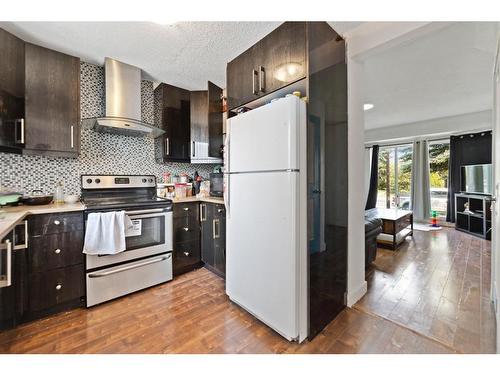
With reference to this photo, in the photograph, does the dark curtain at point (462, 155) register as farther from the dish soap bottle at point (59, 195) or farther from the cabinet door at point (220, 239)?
the dish soap bottle at point (59, 195)

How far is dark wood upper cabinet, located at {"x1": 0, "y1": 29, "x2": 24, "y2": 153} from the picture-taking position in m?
1.63

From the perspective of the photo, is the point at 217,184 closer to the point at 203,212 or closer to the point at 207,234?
the point at 203,212

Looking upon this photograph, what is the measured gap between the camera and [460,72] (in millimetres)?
2545

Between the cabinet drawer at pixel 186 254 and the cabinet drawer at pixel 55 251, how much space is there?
85 centimetres

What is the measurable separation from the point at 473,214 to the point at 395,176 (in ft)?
6.38

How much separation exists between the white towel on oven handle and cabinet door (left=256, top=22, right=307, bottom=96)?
164 centimetres

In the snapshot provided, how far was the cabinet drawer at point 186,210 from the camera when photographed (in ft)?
7.73

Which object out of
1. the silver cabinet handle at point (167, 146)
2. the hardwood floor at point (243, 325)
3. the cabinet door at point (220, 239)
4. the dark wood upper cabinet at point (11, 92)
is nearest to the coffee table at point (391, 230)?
the hardwood floor at point (243, 325)

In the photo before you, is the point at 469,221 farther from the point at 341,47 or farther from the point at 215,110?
the point at 215,110

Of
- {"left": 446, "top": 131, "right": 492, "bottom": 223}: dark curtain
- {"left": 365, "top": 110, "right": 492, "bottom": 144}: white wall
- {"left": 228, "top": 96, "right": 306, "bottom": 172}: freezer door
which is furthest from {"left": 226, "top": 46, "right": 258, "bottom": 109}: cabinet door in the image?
{"left": 446, "top": 131, "right": 492, "bottom": 223}: dark curtain

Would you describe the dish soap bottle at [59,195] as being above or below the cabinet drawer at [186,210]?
above

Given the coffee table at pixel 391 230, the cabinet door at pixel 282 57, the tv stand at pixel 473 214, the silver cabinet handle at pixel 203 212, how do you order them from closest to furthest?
1. the cabinet door at pixel 282 57
2. the silver cabinet handle at pixel 203 212
3. the coffee table at pixel 391 230
4. the tv stand at pixel 473 214

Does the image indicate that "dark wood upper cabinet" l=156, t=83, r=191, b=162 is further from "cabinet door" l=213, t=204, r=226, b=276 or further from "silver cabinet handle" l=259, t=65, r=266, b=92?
"silver cabinet handle" l=259, t=65, r=266, b=92

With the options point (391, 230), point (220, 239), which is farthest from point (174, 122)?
point (391, 230)
